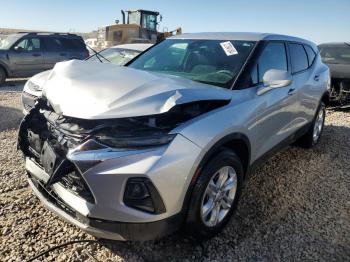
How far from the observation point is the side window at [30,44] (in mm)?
12343

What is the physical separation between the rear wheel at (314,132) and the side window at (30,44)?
1042 centimetres

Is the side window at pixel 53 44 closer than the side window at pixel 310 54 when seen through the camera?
No

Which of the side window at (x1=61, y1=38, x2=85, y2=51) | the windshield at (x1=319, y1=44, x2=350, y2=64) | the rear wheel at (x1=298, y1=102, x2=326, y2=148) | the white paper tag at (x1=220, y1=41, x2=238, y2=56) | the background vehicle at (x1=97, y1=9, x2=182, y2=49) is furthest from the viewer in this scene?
the background vehicle at (x1=97, y1=9, x2=182, y2=49)

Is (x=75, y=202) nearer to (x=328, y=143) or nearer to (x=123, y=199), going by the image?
(x=123, y=199)

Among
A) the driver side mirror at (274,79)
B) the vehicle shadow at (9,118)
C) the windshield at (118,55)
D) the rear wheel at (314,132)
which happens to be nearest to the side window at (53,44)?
the windshield at (118,55)

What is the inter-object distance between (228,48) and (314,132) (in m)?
2.51

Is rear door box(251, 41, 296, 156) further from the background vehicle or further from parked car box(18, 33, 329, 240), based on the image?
the background vehicle

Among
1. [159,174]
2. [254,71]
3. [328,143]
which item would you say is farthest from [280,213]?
[328,143]

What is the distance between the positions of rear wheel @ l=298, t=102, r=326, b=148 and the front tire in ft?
8.26

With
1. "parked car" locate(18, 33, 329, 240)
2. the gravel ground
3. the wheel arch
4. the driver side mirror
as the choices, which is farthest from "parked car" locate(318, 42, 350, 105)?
the wheel arch

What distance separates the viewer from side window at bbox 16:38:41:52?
12343mm

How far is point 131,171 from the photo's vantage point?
88.3 inches

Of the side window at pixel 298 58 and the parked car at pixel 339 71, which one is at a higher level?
the side window at pixel 298 58

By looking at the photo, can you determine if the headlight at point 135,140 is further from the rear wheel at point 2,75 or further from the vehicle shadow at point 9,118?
the rear wheel at point 2,75
